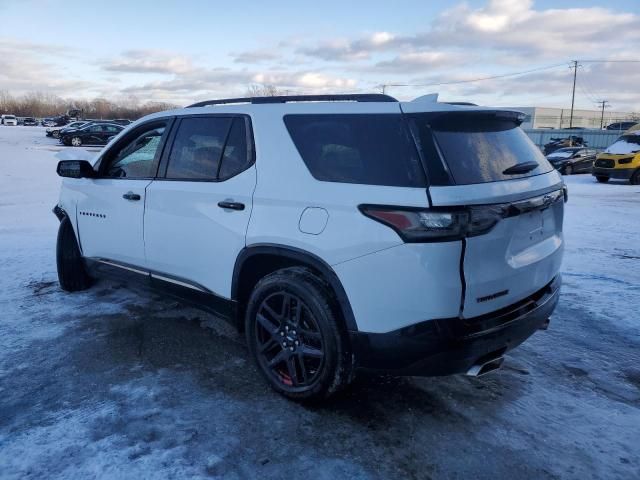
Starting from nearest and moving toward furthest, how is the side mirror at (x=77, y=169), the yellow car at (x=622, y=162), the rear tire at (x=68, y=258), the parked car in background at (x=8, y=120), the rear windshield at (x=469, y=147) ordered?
the rear windshield at (x=469, y=147)
the side mirror at (x=77, y=169)
the rear tire at (x=68, y=258)
the yellow car at (x=622, y=162)
the parked car in background at (x=8, y=120)

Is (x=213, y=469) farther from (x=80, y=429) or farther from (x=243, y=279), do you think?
(x=243, y=279)

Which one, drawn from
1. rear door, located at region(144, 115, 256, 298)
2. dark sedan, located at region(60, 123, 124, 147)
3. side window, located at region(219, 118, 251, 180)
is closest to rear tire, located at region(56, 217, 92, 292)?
rear door, located at region(144, 115, 256, 298)

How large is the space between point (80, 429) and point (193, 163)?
1869mm

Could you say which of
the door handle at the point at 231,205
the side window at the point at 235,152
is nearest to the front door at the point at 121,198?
the side window at the point at 235,152

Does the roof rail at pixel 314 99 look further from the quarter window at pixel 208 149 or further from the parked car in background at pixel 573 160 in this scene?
the parked car in background at pixel 573 160

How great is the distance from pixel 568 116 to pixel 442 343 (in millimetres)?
107794

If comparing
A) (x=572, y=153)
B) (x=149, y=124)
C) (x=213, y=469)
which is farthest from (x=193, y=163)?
(x=572, y=153)

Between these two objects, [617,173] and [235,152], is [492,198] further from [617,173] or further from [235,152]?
[617,173]

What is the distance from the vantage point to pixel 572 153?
23.3 m

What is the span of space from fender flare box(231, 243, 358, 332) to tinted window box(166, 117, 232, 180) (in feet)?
2.10

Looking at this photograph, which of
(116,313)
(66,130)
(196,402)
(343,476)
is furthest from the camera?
(66,130)

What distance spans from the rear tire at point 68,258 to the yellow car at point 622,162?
715 inches

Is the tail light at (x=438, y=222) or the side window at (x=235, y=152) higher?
the side window at (x=235, y=152)

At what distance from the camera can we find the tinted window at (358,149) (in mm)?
2631
